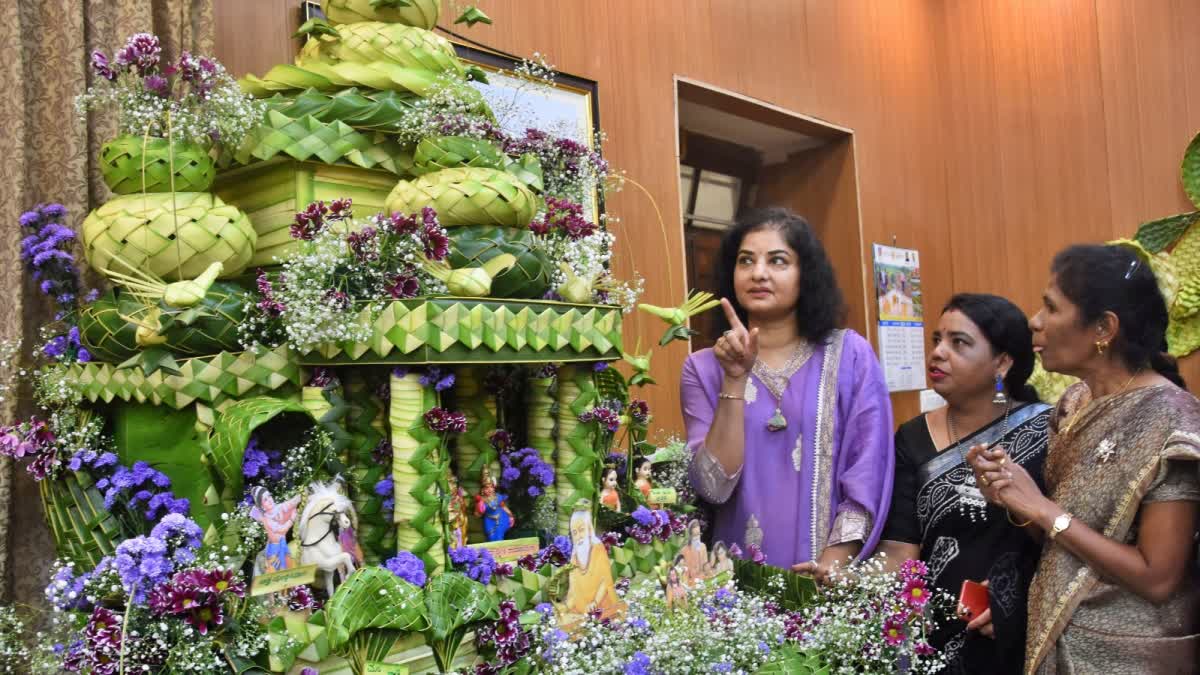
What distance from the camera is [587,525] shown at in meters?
1.83

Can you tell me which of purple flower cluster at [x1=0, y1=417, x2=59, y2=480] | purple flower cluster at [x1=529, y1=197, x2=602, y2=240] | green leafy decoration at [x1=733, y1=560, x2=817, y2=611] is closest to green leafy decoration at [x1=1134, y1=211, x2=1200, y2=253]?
green leafy decoration at [x1=733, y1=560, x2=817, y2=611]

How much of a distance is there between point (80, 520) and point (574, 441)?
1.01 meters

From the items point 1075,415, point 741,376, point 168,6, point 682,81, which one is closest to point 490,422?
point 741,376

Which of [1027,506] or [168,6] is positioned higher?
[168,6]

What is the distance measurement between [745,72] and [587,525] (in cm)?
340

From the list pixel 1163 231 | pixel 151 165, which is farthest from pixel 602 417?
pixel 1163 231

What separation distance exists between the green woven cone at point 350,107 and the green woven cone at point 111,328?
0.52 meters

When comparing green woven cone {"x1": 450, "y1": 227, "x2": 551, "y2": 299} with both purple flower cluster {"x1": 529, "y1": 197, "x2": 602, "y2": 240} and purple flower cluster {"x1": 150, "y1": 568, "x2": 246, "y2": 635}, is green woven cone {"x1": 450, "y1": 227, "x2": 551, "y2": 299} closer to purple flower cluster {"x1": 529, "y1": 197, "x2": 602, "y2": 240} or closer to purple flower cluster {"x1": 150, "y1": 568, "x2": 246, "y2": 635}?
purple flower cluster {"x1": 529, "y1": 197, "x2": 602, "y2": 240}

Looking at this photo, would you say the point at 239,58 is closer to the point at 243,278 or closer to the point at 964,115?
the point at 243,278

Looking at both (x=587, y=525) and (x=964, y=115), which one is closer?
(x=587, y=525)

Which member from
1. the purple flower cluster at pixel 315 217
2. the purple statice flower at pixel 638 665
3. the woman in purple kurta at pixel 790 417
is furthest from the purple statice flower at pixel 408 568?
the woman in purple kurta at pixel 790 417

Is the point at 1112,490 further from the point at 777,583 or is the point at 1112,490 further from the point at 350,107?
the point at 350,107

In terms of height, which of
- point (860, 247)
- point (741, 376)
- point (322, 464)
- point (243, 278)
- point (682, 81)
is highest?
point (682, 81)

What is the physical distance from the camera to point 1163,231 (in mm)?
4984
